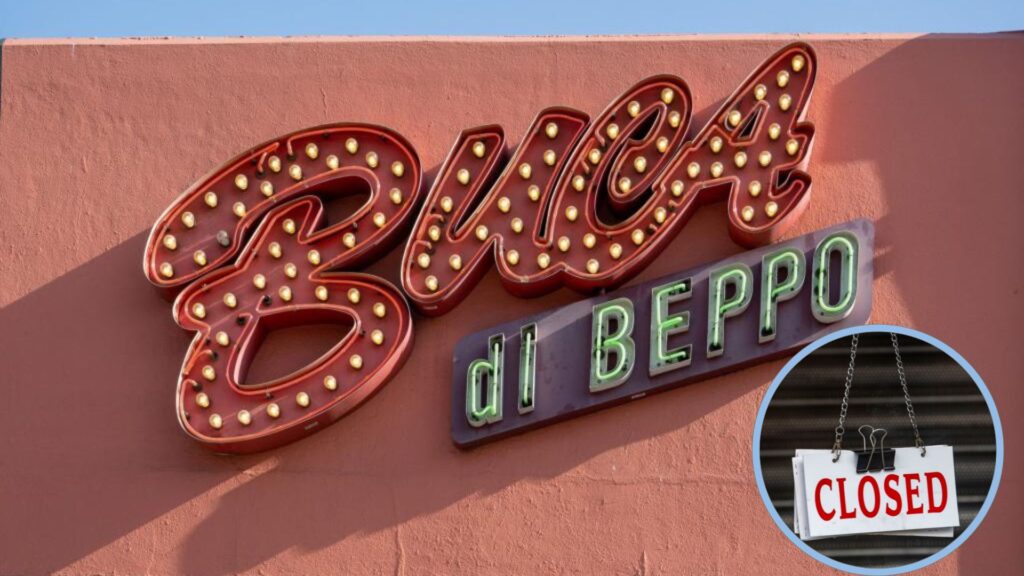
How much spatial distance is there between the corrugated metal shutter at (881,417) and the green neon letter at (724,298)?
50cm

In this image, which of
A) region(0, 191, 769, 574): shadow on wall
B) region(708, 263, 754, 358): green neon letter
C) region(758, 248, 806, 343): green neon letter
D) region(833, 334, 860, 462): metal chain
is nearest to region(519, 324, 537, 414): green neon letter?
region(0, 191, 769, 574): shadow on wall

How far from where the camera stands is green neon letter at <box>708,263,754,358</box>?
33.7 feet

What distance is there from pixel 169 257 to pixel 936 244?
4801mm

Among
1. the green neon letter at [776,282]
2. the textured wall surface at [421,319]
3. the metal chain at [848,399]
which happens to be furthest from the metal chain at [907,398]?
the green neon letter at [776,282]

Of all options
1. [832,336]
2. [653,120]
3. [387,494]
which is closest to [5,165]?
[387,494]

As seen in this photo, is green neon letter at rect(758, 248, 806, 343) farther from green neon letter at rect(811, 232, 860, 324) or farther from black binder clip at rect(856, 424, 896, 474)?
black binder clip at rect(856, 424, 896, 474)

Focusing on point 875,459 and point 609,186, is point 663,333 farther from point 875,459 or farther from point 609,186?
point 875,459

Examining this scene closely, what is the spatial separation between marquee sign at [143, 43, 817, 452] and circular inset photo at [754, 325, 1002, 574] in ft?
3.19

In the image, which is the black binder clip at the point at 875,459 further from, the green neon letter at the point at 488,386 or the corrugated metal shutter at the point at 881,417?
the green neon letter at the point at 488,386

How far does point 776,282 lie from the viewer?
10398 millimetres

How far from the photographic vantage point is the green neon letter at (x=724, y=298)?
10266mm

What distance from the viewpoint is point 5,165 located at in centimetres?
1129

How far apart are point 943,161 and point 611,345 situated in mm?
2438

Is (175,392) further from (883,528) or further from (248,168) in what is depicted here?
(883,528)
